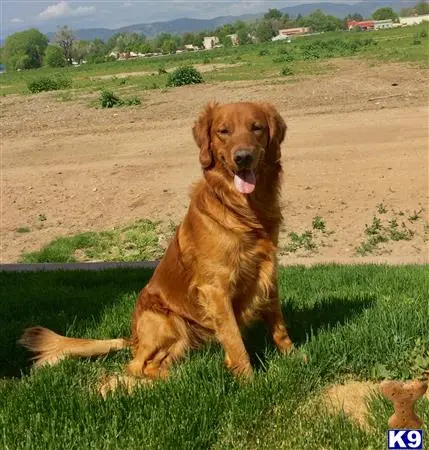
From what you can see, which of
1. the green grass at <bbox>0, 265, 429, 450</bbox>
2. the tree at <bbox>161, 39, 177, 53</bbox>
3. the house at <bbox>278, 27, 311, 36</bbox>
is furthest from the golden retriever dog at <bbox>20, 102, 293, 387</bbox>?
the house at <bbox>278, 27, 311, 36</bbox>

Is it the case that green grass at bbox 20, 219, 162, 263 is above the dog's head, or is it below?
below

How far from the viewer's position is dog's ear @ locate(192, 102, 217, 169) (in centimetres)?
363

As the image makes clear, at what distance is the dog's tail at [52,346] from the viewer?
3.79 m

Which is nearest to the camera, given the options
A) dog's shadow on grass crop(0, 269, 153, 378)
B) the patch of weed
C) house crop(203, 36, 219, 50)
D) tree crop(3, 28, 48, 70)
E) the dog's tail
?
the dog's tail

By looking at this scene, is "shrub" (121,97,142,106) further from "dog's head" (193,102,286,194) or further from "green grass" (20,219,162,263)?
"dog's head" (193,102,286,194)

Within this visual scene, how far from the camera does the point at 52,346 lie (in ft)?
12.5

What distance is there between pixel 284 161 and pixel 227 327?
964cm

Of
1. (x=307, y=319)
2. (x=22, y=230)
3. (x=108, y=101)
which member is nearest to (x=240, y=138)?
(x=307, y=319)

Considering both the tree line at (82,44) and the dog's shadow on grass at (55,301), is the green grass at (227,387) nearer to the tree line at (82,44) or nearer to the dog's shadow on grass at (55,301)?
the dog's shadow on grass at (55,301)

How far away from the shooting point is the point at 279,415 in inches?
121

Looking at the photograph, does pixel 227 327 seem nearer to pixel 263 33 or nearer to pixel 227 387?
pixel 227 387

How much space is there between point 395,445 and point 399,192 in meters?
9.07

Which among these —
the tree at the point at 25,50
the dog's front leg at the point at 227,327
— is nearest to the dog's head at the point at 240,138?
the dog's front leg at the point at 227,327

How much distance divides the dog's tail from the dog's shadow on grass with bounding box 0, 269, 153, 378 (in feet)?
0.70
